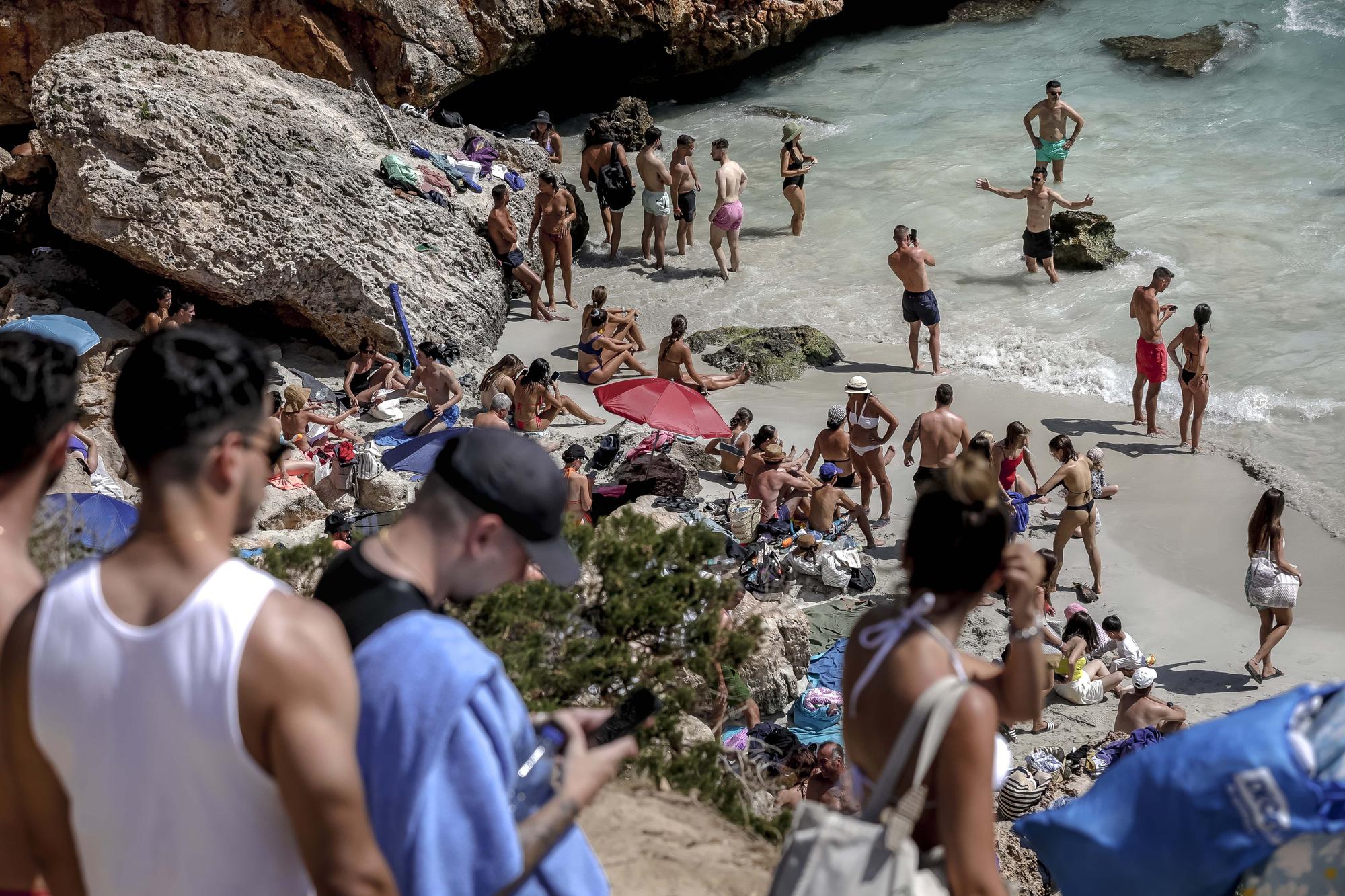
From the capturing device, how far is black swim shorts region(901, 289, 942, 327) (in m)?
12.1

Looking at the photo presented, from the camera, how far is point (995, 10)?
995 inches

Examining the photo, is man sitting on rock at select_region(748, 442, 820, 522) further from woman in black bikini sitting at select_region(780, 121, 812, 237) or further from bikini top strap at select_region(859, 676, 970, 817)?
bikini top strap at select_region(859, 676, 970, 817)

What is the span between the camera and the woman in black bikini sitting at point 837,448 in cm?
995

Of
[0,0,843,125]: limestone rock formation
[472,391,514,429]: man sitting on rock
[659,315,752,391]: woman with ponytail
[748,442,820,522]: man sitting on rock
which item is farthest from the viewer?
[0,0,843,125]: limestone rock formation

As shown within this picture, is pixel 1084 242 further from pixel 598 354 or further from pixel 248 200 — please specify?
pixel 248 200

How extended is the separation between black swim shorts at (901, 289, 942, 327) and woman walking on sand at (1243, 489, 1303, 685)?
452 cm

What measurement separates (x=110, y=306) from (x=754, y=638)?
10007 millimetres

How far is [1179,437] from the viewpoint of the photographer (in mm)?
11047

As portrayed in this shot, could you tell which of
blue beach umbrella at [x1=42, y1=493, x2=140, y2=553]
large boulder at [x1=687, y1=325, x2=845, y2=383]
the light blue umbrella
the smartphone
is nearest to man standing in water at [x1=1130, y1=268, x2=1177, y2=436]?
large boulder at [x1=687, y1=325, x2=845, y2=383]

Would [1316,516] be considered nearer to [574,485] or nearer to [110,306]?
[574,485]

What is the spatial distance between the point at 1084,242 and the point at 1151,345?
3.85 metres

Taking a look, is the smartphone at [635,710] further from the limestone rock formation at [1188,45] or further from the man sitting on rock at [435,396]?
the limestone rock formation at [1188,45]

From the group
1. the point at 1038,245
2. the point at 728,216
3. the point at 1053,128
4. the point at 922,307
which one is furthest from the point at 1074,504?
the point at 1053,128

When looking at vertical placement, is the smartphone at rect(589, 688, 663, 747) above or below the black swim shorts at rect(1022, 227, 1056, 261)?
above
